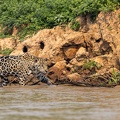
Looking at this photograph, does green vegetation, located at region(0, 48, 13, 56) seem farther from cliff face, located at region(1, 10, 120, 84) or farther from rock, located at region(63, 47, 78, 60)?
rock, located at region(63, 47, 78, 60)

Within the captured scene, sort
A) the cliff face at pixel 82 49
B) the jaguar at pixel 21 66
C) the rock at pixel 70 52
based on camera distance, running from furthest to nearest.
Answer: the rock at pixel 70 52, the jaguar at pixel 21 66, the cliff face at pixel 82 49

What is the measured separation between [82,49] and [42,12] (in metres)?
3.50

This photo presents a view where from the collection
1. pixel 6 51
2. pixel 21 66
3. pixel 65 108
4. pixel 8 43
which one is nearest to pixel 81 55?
pixel 21 66

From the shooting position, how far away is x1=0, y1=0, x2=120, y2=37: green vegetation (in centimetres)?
1446

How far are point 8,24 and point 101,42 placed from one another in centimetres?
564

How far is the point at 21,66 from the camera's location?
1433 centimetres

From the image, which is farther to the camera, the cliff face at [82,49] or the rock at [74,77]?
the cliff face at [82,49]

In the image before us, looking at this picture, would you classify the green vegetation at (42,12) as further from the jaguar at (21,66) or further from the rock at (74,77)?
the rock at (74,77)

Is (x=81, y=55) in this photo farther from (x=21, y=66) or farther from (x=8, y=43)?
(x=8, y=43)

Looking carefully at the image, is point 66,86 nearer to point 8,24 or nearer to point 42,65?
point 42,65

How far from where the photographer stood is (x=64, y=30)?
604 inches

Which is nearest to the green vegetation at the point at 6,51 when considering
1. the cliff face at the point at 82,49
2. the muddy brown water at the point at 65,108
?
the cliff face at the point at 82,49

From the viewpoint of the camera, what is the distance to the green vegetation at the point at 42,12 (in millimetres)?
14463

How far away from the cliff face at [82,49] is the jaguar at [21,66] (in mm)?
349
